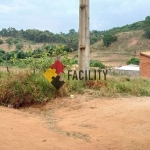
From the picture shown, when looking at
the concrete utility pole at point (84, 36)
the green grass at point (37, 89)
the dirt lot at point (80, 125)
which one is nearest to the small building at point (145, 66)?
the concrete utility pole at point (84, 36)

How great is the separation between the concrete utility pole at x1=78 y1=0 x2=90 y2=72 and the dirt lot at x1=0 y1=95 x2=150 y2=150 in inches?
53.0

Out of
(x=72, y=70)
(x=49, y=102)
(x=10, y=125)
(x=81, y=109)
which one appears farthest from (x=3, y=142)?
(x=72, y=70)

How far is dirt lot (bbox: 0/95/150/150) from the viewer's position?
3406mm

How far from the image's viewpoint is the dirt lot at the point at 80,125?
341 centimetres

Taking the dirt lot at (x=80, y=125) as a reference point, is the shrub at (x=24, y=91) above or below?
above

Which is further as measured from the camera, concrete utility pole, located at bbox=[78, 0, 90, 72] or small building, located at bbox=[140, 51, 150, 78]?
small building, located at bbox=[140, 51, 150, 78]

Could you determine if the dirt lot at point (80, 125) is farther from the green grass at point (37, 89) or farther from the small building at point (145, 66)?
the small building at point (145, 66)

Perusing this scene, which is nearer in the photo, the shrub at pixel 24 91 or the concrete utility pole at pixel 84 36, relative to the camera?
the shrub at pixel 24 91

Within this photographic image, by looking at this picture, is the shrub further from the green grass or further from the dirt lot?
the dirt lot

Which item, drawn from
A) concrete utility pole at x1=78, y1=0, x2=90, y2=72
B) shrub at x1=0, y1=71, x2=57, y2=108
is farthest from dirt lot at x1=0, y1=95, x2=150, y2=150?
concrete utility pole at x1=78, y1=0, x2=90, y2=72

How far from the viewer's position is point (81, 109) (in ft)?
17.6

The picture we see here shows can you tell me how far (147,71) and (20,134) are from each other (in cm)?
1454

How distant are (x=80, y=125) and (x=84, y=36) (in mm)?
3275

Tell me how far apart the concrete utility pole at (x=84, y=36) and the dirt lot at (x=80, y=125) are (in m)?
1.35
